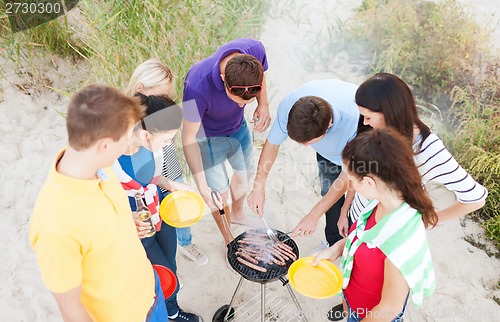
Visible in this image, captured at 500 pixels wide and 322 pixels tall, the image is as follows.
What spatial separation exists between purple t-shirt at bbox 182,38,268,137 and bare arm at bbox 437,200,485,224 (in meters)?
1.43

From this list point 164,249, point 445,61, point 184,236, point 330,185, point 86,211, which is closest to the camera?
point 86,211

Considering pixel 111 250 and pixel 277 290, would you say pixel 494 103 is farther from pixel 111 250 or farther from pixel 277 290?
pixel 111 250

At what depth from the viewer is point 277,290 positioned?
3.18 metres

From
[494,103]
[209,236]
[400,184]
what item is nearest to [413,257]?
[400,184]

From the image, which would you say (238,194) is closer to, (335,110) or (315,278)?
(335,110)

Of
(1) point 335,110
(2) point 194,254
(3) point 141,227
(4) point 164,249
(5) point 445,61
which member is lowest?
(2) point 194,254

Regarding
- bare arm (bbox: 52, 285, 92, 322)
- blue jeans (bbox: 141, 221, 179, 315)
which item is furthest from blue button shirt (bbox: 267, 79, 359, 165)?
bare arm (bbox: 52, 285, 92, 322)

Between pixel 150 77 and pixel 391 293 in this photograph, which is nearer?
pixel 391 293

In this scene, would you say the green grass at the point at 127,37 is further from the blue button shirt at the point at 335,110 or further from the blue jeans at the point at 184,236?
the blue button shirt at the point at 335,110

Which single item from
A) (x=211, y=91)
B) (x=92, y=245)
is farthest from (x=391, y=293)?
(x=211, y=91)

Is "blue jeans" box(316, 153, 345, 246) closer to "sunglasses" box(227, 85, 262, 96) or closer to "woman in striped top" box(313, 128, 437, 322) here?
"sunglasses" box(227, 85, 262, 96)

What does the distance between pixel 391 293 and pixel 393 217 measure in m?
0.32

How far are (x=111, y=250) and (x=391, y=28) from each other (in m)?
4.33

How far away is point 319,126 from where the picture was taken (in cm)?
230
